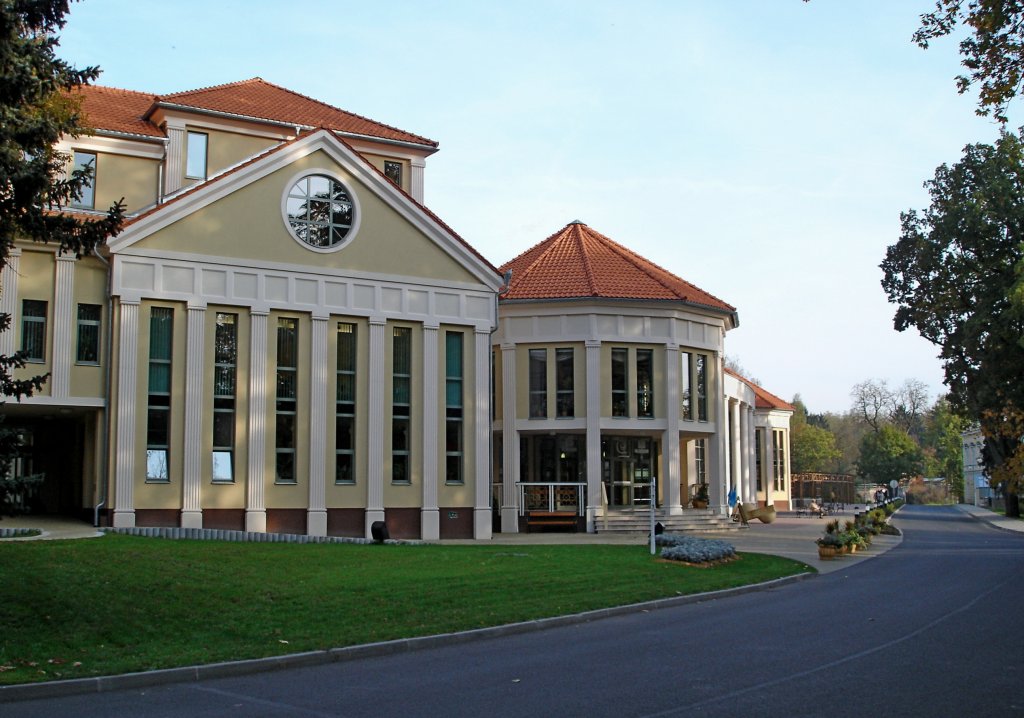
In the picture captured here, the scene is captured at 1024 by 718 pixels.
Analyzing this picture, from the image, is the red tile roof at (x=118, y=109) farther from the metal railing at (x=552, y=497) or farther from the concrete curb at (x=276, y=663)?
the concrete curb at (x=276, y=663)

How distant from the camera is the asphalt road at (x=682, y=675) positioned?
9.75 m

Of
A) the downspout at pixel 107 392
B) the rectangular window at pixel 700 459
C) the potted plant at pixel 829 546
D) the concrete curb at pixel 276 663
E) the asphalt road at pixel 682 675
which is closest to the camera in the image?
the asphalt road at pixel 682 675

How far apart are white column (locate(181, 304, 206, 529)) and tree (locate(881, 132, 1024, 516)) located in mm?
29441

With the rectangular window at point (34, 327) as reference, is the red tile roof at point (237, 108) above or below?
above

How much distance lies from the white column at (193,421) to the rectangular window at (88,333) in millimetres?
2109

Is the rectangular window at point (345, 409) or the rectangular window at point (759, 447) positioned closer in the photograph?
the rectangular window at point (345, 409)

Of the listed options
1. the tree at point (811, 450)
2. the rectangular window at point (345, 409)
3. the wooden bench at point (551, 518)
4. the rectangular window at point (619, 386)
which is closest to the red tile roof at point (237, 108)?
the rectangular window at point (345, 409)

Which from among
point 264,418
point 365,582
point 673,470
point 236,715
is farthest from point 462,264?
point 236,715

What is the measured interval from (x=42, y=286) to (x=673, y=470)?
20798mm

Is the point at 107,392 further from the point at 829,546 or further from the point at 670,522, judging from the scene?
the point at 670,522

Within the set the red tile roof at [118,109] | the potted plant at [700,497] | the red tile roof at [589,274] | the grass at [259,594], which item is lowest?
the grass at [259,594]

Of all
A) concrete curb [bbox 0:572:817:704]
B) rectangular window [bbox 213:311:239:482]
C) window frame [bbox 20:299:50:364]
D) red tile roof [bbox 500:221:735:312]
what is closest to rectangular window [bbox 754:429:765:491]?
red tile roof [bbox 500:221:735:312]

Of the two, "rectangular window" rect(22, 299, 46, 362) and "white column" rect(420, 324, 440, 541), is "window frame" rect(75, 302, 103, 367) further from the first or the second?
"white column" rect(420, 324, 440, 541)

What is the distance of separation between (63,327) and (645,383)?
19174 millimetres
